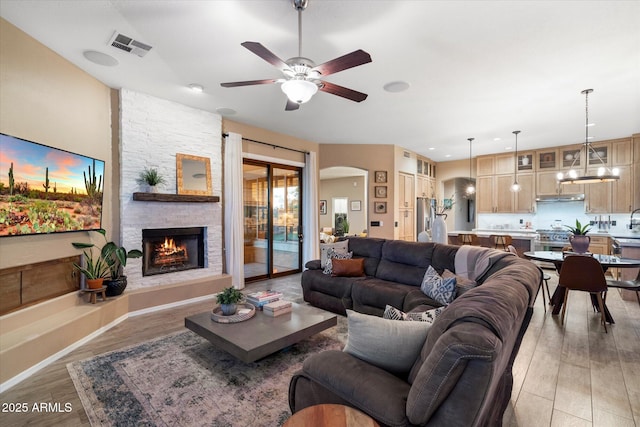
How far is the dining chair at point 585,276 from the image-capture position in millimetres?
3258

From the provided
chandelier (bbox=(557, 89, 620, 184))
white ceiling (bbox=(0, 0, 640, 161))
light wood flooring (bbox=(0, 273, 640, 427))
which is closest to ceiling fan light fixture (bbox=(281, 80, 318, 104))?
white ceiling (bbox=(0, 0, 640, 161))

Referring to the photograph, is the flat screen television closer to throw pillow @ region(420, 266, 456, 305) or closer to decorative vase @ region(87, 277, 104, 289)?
decorative vase @ region(87, 277, 104, 289)

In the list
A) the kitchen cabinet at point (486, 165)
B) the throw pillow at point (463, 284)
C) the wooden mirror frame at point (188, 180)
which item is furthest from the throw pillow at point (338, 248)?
the kitchen cabinet at point (486, 165)

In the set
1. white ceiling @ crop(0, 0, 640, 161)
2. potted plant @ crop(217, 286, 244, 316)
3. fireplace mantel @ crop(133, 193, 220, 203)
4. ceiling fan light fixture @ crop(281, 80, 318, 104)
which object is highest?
white ceiling @ crop(0, 0, 640, 161)

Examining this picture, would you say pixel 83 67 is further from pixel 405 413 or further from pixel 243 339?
pixel 405 413

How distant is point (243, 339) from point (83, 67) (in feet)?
11.5

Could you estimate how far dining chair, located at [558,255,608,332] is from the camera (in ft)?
10.7

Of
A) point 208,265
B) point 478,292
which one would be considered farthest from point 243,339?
point 208,265

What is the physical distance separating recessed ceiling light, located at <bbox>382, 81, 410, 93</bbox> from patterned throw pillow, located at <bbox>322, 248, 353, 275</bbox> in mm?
2307

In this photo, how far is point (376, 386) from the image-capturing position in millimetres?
1263

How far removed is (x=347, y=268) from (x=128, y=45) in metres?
3.45

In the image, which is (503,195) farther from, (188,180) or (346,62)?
(188,180)

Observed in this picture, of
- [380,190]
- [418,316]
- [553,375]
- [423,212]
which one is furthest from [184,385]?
[423,212]

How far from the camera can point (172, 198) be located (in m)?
4.16
